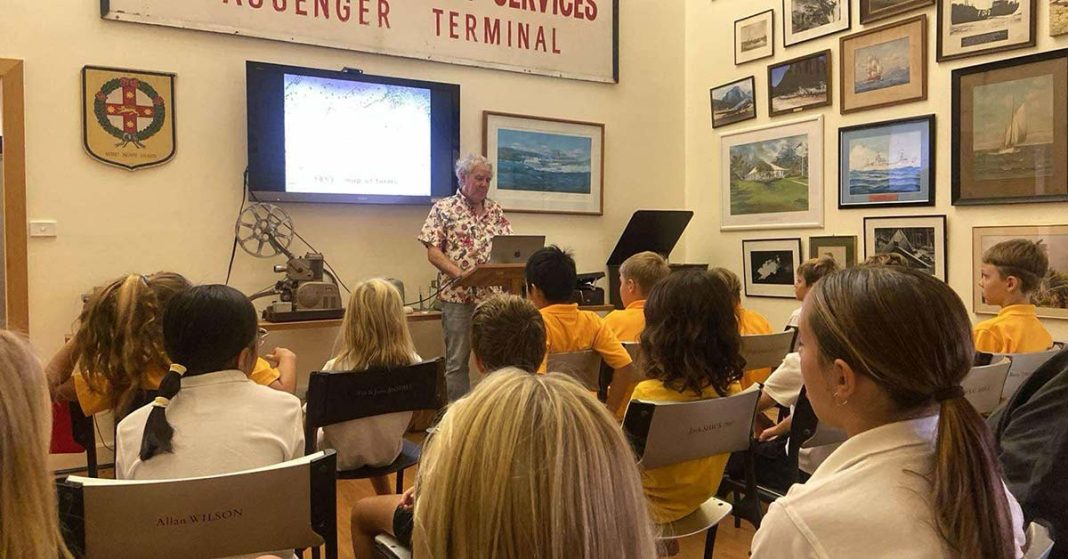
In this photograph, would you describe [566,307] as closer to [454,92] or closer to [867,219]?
[454,92]

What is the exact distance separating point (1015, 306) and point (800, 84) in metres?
2.67

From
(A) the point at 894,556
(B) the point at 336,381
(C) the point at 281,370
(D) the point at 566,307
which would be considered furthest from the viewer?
(D) the point at 566,307

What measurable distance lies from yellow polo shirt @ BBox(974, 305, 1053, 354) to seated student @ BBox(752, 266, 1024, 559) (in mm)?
2180

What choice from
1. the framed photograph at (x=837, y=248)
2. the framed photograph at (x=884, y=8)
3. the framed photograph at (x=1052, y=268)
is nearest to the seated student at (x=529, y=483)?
the framed photograph at (x=1052, y=268)

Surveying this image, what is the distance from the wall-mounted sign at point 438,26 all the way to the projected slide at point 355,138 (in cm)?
33

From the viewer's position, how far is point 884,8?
4602mm

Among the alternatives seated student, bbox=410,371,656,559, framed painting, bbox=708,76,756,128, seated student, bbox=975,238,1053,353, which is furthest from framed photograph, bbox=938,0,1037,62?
seated student, bbox=410,371,656,559

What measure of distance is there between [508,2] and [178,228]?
104 inches

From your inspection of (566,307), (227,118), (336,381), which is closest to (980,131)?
(566,307)

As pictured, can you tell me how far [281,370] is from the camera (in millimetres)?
2451

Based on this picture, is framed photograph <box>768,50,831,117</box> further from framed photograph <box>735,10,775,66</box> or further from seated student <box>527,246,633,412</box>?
seated student <box>527,246,633,412</box>

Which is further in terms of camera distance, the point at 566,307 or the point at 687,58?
the point at 687,58

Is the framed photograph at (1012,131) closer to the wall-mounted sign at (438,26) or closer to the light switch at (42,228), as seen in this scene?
the wall-mounted sign at (438,26)

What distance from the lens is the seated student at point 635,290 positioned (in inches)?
125
